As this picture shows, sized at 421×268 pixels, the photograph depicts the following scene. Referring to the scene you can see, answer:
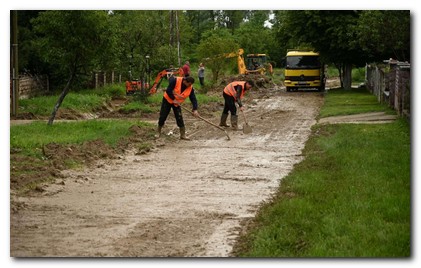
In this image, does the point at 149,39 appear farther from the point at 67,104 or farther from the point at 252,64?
the point at 252,64

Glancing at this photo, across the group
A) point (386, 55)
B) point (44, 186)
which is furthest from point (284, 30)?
point (44, 186)

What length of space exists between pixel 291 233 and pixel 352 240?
0.84 metres

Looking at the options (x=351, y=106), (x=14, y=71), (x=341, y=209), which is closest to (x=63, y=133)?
(x=14, y=71)

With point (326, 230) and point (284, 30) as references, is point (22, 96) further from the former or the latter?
point (326, 230)

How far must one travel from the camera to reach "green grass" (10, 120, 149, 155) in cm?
1642

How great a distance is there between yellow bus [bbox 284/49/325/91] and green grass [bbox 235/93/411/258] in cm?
2574

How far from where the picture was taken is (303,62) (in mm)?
41719

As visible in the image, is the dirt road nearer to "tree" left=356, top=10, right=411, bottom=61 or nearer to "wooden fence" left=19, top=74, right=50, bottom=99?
"tree" left=356, top=10, right=411, bottom=61

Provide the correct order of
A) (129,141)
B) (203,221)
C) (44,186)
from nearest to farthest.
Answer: (203,221), (44,186), (129,141)

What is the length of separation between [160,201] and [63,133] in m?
7.49

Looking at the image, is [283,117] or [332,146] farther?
[283,117]

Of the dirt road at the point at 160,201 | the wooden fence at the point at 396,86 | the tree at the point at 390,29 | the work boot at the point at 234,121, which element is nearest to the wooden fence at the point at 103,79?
the wooden fence at the point at 396,86

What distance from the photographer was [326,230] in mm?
9117

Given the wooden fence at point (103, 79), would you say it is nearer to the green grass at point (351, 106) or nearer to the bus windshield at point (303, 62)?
the bus windshield at point (303, 62)
